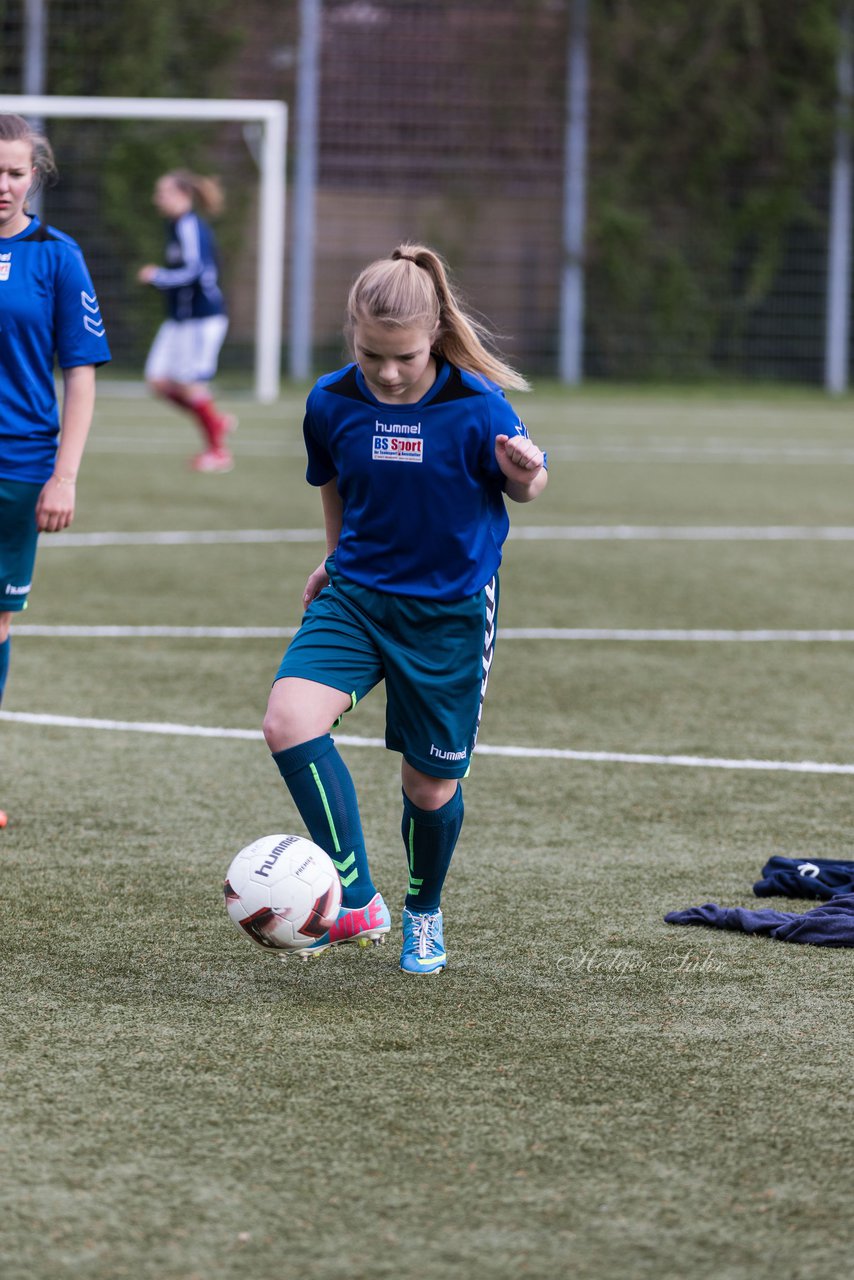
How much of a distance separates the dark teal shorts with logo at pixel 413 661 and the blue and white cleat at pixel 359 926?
33 cm

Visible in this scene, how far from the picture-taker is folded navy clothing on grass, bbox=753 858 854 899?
4406 millimetres

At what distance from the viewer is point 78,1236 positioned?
2.60m

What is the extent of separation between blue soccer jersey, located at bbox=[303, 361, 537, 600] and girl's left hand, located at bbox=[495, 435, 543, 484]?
0.09ft

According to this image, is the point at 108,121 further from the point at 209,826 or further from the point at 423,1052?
the point at 423,1052

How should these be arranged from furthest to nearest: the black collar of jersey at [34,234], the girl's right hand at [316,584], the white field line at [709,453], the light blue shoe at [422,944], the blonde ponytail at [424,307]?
the white field line at [709,453] → the black collar of jersey at [34,234] → the girl's right hand at [316,584] → the light blue shoe at [422,944] → the blonde ponytail at [424,307]

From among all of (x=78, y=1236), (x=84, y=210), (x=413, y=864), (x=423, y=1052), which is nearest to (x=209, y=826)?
(x=413, y=864)

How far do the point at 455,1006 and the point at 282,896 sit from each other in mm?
407

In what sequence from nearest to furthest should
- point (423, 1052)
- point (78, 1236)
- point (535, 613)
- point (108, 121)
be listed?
point (78, 1236) < point (423, 1052) < point (535, 613) < point (108, 121)

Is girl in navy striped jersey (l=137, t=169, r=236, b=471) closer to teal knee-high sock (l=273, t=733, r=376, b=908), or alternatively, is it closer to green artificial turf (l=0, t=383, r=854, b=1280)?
green artificial turf (l=0, t=383, r=854, b=1280)

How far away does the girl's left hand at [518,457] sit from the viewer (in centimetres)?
370

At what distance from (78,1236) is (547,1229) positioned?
2.20 feet

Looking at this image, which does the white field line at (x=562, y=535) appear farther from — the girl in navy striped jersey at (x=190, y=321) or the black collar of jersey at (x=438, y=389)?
the black collar of jersey at (x=438, y=389)

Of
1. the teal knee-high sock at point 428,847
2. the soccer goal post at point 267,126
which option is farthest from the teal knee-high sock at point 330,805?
the soccer goal post at point 267,126

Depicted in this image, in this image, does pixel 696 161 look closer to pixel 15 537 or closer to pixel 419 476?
pixel 15 537
